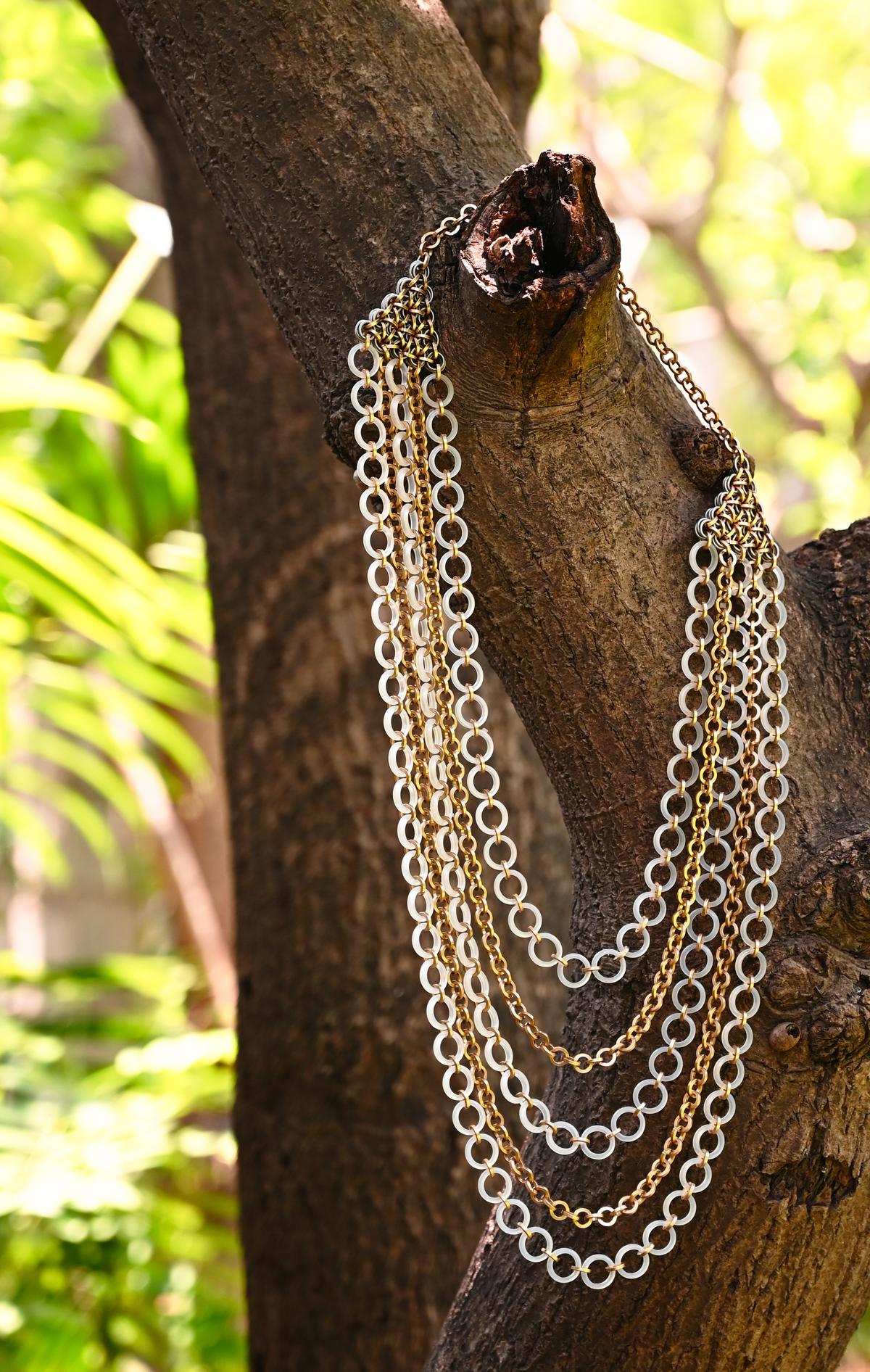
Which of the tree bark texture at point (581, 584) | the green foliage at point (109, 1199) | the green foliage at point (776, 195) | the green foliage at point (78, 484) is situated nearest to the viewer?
the tree bark texture at point (581, 584)

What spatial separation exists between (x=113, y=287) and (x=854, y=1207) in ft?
8.12

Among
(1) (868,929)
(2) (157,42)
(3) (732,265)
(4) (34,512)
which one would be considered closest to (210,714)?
(4) (34,512)

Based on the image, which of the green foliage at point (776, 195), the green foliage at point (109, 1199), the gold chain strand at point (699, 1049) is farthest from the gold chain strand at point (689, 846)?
the green foliage at point (776, 195)

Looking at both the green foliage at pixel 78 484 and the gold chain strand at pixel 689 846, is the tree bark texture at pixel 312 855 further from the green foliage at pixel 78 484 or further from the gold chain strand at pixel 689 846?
the gold chain strand at pixel 689 846

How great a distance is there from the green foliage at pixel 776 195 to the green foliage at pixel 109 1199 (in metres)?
2.17

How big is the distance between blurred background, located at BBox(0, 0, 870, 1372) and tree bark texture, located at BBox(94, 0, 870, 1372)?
2.77ft

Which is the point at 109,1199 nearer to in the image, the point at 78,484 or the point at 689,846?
the point at 78,484

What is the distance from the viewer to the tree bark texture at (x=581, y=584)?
0.84 m

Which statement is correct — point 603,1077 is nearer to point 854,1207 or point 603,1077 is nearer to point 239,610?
point 854,1207

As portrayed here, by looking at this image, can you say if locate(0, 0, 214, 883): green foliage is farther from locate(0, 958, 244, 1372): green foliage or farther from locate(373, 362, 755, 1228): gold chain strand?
locate(373, 362, 755, 1228): gold chain strand

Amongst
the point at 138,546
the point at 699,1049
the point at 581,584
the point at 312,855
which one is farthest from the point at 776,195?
the point at 699,1049

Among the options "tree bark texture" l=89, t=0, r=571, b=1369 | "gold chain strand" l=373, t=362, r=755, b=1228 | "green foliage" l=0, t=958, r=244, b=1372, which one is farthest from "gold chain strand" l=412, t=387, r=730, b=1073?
"green foliage" l=0, t=958, r=244, b=1372

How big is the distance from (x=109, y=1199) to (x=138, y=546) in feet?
3.83

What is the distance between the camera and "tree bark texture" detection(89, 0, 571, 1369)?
1444 millimetres
